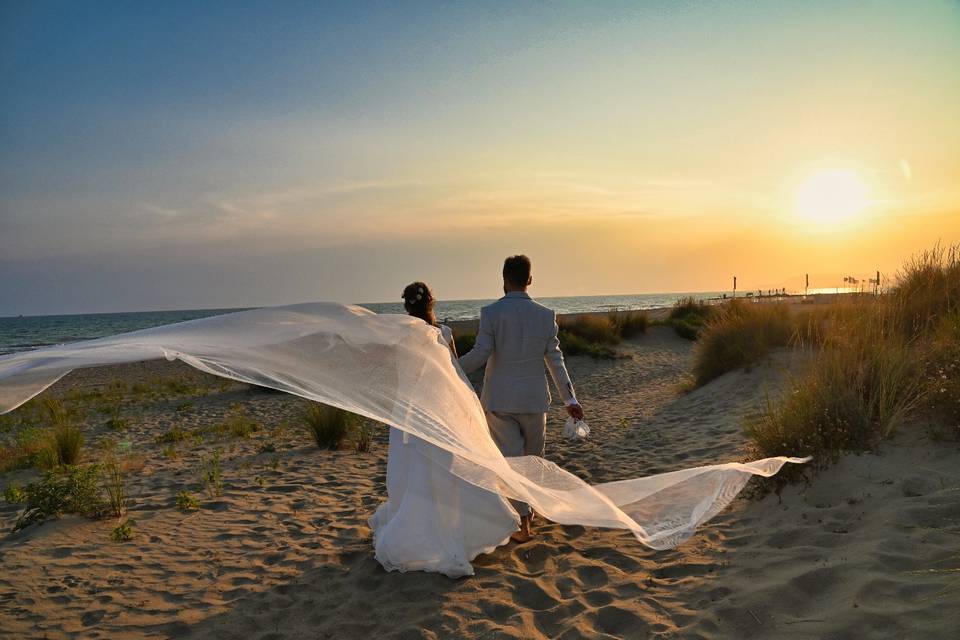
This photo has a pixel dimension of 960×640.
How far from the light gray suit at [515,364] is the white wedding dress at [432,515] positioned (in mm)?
562

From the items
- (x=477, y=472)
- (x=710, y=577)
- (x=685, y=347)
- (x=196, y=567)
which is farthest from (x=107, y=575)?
(x=685, y=347)

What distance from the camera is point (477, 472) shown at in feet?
12.7

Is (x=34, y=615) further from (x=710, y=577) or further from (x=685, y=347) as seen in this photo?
(x=685, y=347)

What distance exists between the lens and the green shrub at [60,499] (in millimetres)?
5195

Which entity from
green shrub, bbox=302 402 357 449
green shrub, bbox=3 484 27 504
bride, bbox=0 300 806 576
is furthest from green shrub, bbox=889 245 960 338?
green shrub, bbox=3 484 27 504

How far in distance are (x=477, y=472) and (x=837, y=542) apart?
2252 mm

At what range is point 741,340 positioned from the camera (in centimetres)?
1059

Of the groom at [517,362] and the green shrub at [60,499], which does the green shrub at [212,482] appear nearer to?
the green shrub at [60,499]

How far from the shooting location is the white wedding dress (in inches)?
157

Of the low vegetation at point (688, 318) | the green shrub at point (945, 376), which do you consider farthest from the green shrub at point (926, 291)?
the low vegetation at point (688, 318)

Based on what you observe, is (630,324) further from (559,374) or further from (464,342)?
(559,374)

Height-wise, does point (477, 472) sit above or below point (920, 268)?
below

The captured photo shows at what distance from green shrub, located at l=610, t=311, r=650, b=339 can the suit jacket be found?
16326 millimetres

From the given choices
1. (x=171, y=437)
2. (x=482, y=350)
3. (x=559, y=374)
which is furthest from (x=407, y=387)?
(x=171, y=437)
